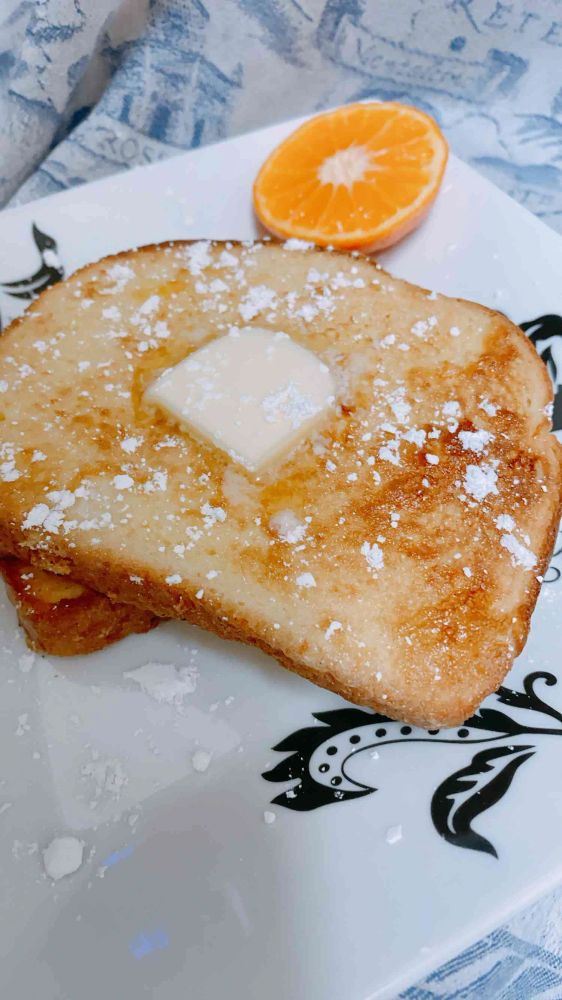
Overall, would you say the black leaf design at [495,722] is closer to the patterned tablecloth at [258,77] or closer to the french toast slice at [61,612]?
the french toast slice at [61,612]

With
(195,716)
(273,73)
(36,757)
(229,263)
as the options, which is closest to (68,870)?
(36,757)

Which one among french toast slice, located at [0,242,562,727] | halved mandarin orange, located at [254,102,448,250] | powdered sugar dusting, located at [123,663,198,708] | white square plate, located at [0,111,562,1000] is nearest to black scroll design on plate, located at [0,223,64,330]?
french toast slice, located at [0,242,562,727]

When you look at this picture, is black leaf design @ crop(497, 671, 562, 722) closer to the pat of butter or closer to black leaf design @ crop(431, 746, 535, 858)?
black leaf design @ crop(431, 746, 535, 858)

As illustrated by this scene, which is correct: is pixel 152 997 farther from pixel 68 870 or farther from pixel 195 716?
pixel 195 716

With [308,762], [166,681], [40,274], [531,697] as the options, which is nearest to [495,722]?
[531,697]

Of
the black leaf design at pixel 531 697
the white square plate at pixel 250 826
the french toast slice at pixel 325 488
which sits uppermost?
the french toast slice at pixel 325 488

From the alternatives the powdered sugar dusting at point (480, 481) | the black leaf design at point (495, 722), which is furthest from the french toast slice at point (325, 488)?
the black leaf design at point (495, 722)
